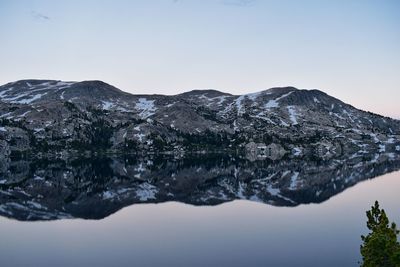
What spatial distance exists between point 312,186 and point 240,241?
7836 cm

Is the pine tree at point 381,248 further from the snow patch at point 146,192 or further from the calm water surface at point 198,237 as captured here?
the snow patch at point 146,192

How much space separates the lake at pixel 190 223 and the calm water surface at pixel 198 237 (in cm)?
15

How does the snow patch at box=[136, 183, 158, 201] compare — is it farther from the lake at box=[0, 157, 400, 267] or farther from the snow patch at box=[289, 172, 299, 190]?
the snow patch at box=[289, 172, 299, 190]

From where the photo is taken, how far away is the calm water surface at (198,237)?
61875mm

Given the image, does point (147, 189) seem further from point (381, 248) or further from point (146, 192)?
point (381, 248)

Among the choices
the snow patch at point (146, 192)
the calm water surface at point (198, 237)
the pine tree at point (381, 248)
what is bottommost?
the calm water surface at point (198, 237)

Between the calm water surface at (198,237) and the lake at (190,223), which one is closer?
the calm water surface at (198,237)

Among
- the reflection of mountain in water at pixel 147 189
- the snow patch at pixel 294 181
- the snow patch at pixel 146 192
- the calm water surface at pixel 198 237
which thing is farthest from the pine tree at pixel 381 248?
the snow patch at pixel 294 181

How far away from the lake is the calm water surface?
15 centimetres

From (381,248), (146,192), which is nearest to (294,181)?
(146,192)

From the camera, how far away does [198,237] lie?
75562 mm

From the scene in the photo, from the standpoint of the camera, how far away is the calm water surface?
6188 centimetres

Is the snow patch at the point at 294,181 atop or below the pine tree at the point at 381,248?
atop

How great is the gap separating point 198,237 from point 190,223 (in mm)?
12978
